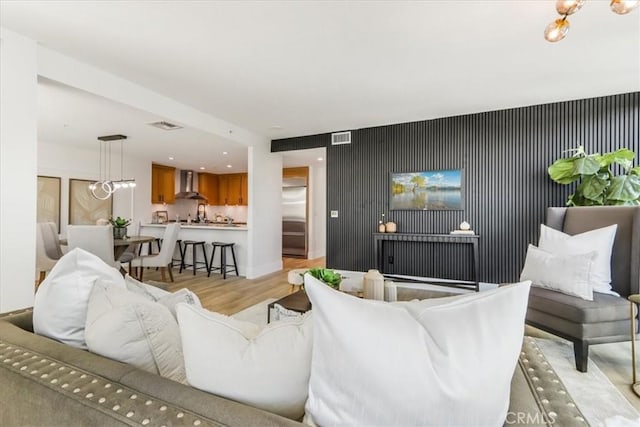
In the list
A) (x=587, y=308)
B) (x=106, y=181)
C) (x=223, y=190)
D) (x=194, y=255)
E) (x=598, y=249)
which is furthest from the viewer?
(x=223, y=190)

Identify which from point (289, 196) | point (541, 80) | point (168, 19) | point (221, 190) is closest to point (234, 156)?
point (289, 196)

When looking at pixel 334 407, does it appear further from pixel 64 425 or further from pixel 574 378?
pixel 574 378

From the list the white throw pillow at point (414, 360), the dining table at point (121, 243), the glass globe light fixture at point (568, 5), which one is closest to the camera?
Answer: the white throw pillow at point (414, 360)

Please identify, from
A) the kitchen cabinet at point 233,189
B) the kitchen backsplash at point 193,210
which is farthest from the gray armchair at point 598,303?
the kitchen backsplash at point 193,210

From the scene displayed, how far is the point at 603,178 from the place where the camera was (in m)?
3.34

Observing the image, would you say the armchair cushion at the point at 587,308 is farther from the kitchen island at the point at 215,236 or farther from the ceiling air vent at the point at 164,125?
the ceiling air vent at the point at 164,125

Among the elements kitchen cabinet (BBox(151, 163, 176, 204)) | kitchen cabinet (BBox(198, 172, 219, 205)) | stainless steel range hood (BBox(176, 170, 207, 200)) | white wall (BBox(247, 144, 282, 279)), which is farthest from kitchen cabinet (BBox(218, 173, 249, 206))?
white wall (BBox(247, 144, 282, 279))

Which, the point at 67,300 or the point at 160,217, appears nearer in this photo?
the point at 67,300

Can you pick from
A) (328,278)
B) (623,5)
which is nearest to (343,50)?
(623,5)

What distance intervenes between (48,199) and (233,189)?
14.6 ft

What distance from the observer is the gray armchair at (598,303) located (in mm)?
2164

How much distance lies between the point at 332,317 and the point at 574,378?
2422mm

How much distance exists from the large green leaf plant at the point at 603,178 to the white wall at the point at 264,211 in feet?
14.1

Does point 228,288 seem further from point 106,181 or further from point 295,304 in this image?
point 106,181
